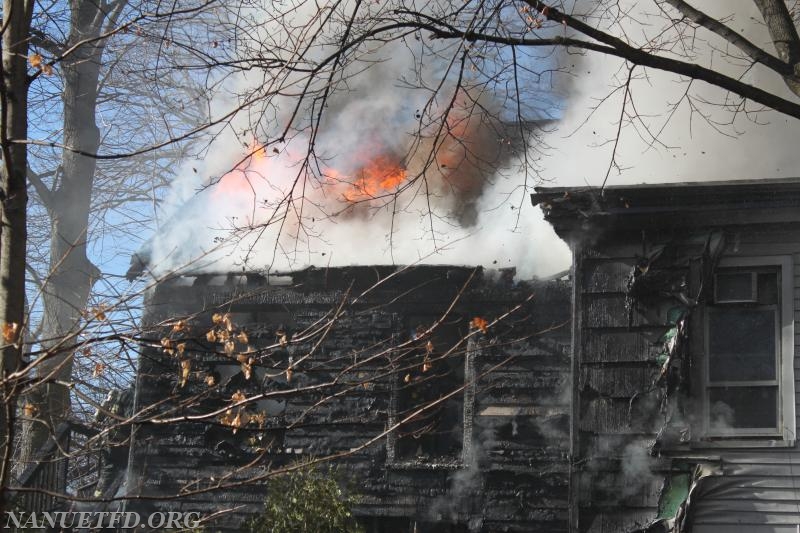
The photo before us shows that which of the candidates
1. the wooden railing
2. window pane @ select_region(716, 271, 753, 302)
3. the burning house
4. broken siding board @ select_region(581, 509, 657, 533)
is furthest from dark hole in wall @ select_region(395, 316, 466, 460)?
the wooden railing

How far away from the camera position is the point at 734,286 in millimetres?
10867

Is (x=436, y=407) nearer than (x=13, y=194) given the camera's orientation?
No

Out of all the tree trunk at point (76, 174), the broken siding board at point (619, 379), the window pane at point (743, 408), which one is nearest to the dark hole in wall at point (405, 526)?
the broken siding board at point (619, 379)

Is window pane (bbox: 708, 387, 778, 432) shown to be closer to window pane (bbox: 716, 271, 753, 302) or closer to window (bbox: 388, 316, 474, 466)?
window pane (bbox: 716, 271, 753, 302)

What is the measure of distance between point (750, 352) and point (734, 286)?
27.8 inches

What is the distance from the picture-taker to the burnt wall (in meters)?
11.5

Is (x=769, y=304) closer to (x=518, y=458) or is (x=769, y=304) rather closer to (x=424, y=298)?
(x=518, y=458)

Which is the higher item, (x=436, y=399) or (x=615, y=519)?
(x=436, y=399)

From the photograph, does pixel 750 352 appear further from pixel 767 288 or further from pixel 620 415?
pixel 620 415

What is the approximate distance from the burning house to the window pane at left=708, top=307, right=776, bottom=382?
0.04 ft

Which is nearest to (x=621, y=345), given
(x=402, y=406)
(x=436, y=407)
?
(x=436, y=407)

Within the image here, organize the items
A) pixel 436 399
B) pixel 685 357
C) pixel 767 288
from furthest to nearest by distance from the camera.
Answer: pixel 436 399 < pixel 767 288 < pixel 685 357

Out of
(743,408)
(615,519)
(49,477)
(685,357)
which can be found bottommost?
(615,519)

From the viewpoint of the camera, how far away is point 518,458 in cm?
1155
